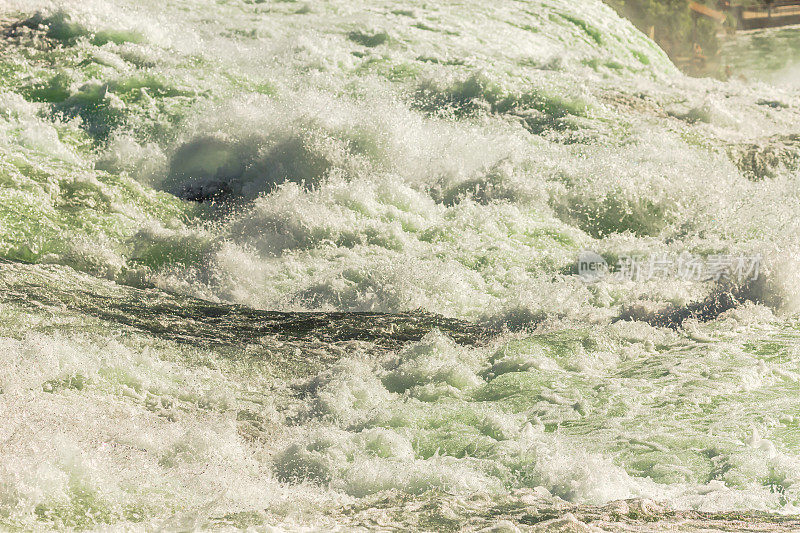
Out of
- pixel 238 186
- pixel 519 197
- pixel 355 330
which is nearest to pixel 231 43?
pixel 238 186

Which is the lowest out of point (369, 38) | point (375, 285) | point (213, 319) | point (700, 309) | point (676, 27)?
point (213, 319)

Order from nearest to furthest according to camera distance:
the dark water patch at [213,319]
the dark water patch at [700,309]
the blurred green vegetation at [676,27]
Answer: the dark water patch at [213,319], the dark water patch at [700,309], the blurred green vegetation at [676,27]

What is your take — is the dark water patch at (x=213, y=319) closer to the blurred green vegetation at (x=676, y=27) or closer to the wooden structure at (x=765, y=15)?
the blurred green vegetation at (x=676, y=27)

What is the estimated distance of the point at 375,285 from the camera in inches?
263

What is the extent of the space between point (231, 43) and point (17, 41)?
2659 mm

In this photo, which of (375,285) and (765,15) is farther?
(765,15)

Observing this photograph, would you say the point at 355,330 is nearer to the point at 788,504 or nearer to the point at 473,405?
the point at 473,405

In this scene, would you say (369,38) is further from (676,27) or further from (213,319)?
(676,27)

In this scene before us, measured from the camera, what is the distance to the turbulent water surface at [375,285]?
3.97 metres

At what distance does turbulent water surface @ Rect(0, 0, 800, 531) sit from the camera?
3.97 m

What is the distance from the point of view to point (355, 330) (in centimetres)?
599

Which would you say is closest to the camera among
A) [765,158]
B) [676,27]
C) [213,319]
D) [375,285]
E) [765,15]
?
[213,319]

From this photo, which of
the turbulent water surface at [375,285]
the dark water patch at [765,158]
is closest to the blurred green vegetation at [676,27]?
the turbulent water surface at [375,285]

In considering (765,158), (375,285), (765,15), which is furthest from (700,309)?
(765,15)
